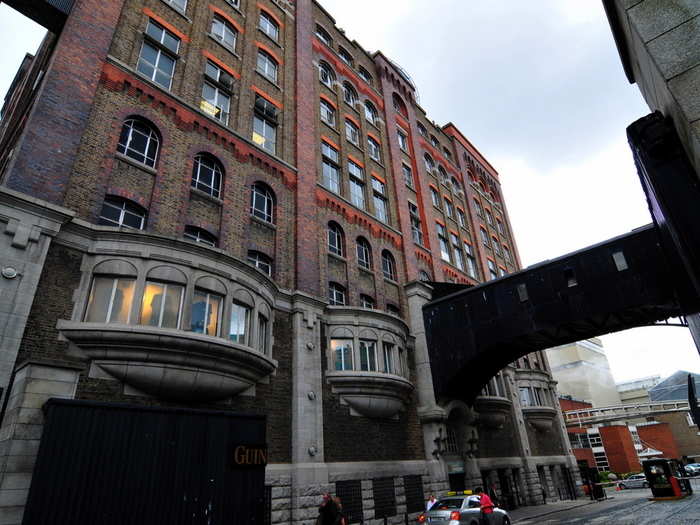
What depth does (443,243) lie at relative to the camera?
3278cm

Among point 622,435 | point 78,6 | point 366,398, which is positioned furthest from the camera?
point 622,435

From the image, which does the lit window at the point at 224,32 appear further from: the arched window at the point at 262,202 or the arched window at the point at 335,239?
the arched window at the point at 335,239

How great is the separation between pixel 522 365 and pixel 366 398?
20989 mm

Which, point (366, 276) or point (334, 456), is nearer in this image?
point (334, 456)

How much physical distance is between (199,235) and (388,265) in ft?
40.6

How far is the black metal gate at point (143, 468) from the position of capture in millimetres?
6952

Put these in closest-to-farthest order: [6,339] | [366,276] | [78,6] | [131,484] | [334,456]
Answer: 1. [131,484]
2. [6,339]
3. [78,6]
4. [334,456]
5. [366,276]

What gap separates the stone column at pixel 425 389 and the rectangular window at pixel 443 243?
8302 millimetres

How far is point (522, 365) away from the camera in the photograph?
33562mm

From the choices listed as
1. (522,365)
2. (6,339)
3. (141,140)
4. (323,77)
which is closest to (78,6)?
(141,140)

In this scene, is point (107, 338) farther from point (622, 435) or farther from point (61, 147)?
point (622, 435)

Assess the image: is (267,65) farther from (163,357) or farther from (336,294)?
(163,357)

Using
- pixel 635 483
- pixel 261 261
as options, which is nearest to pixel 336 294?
pixel 261 261

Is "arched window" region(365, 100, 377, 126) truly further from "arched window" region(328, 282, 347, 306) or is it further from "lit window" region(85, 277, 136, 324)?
"lit window" region(85, 277, 136, 324)
